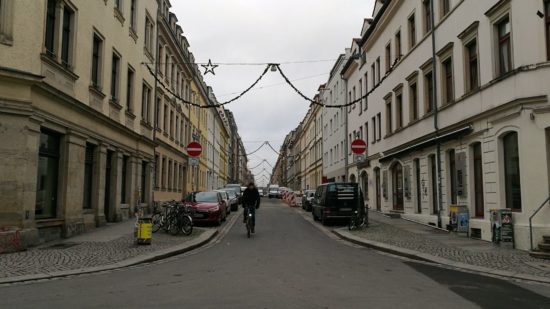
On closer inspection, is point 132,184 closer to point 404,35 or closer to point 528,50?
point 404,35

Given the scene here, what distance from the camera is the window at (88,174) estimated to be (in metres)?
18.1

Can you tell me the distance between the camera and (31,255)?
38.3ft

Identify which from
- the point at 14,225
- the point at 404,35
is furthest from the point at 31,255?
the point at 404,35

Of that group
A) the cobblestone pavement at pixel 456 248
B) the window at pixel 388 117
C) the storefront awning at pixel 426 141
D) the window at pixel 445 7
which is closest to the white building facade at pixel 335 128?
the window at pixel 388 117

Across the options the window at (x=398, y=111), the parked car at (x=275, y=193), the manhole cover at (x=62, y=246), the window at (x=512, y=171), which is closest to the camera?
the manhole cover at (x=62, y=246)

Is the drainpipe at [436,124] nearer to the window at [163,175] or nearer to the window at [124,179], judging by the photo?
the window at [124,179]

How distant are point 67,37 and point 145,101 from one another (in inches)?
418

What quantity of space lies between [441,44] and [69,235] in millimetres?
15085

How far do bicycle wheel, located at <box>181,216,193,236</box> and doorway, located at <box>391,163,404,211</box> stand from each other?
491 inches

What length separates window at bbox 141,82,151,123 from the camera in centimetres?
2619

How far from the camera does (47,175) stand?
1477 cm

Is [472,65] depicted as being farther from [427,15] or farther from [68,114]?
[68,114]

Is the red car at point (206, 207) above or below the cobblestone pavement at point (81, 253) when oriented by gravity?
above

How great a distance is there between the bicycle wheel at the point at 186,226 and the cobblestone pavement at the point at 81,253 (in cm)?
23
